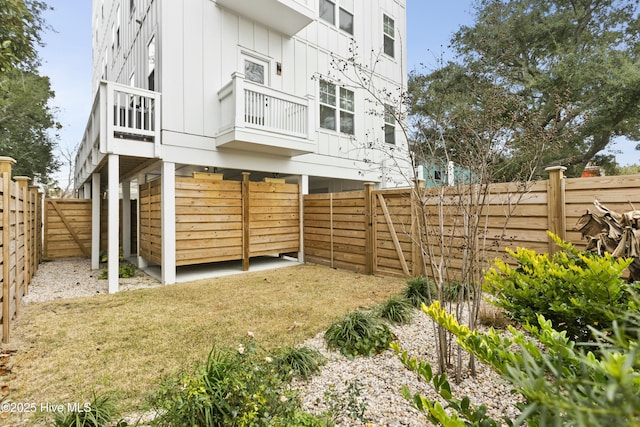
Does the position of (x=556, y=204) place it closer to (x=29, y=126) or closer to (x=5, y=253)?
(x=5, y=253)

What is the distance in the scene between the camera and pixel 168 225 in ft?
20.9

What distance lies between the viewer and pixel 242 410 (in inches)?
69.8

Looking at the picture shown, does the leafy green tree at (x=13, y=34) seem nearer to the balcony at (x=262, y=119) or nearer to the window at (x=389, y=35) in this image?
the balcony at (x=262, y=119)

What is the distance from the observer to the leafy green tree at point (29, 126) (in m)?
12.2

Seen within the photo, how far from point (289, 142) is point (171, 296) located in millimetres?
4238

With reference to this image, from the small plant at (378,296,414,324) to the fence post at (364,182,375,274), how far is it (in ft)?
9.58

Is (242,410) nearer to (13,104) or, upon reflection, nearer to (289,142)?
(289,142)

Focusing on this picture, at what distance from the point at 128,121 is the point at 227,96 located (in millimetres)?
2095

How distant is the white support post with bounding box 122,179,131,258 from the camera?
943 centimetres

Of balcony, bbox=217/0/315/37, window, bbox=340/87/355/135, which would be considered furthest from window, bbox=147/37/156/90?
window, bbox=340/87/355/135

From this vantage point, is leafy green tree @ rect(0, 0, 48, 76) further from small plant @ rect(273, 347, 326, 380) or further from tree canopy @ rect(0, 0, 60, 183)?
tree canopy @ rect(0, 0, 60, 183)

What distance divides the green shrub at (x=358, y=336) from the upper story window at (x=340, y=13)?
944 centimetres

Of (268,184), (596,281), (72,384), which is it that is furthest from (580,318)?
(268,184)

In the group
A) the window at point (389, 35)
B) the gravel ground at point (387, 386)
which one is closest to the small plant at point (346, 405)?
the gravel ground at point (387, 386)
